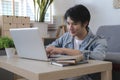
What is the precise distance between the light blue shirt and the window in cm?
193

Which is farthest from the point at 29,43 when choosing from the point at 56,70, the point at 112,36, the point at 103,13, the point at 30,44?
the point at 103,13

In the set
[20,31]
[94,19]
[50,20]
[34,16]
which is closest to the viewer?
[20,31]

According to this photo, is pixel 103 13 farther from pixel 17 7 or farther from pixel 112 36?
pixel 17 7

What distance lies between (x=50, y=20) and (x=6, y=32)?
1.18 m

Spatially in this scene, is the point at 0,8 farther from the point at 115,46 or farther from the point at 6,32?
the point at 115,46

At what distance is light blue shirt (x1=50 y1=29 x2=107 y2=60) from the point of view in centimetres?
135

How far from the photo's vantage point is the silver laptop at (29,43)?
120cm

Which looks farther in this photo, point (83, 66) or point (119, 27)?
point (119, 27)

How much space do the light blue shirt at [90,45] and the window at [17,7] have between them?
1934 millimetres

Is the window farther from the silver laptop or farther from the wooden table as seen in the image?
the wooden table

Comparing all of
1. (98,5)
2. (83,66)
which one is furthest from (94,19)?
(83,66)

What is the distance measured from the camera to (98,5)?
320 cm

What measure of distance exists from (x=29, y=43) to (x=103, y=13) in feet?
6.79

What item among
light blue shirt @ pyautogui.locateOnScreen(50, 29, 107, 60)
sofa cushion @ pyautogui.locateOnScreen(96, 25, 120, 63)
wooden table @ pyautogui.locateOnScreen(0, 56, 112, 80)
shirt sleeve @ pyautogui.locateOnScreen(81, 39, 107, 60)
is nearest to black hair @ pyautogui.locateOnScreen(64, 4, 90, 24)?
light blue shirt @ pyautogui.locateOnScreen(50, 29, 107, 60)
